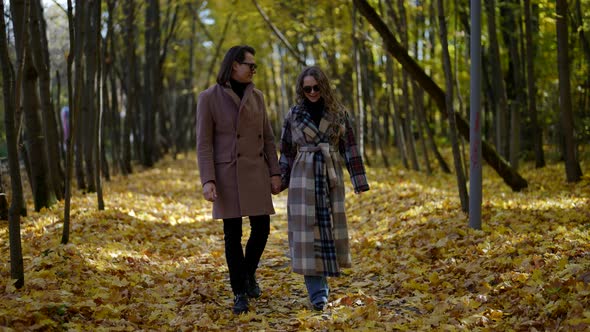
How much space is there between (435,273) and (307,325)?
→ 1.54 m

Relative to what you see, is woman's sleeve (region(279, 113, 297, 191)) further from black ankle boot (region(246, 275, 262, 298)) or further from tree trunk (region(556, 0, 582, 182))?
tree trunk (region(556, 0, 582, 182))

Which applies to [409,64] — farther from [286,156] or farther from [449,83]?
[286,156]

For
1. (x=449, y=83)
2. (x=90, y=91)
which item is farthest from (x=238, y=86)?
(x=90, y=91)

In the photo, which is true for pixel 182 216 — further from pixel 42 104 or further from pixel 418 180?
pixel 418 180

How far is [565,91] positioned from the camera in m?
9.16

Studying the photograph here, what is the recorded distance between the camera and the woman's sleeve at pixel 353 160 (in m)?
4.89

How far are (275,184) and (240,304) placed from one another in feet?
3.20

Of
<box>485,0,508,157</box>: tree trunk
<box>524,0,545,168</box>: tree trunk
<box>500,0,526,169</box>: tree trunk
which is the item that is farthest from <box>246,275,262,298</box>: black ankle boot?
<box>485,0,508,157</box>: tree trunk

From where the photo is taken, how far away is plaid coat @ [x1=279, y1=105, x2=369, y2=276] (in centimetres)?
471

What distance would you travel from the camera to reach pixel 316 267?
15.4ft

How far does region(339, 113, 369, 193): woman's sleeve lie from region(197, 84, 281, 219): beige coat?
2.30 ft

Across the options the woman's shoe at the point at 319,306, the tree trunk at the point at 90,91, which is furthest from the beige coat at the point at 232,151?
the tree trunk at the point at 90,91

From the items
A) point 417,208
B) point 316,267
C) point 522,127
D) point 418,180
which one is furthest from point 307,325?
point 522,127

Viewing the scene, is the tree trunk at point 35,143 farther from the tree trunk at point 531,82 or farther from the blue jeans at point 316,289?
the tree trunk at point 531,82
